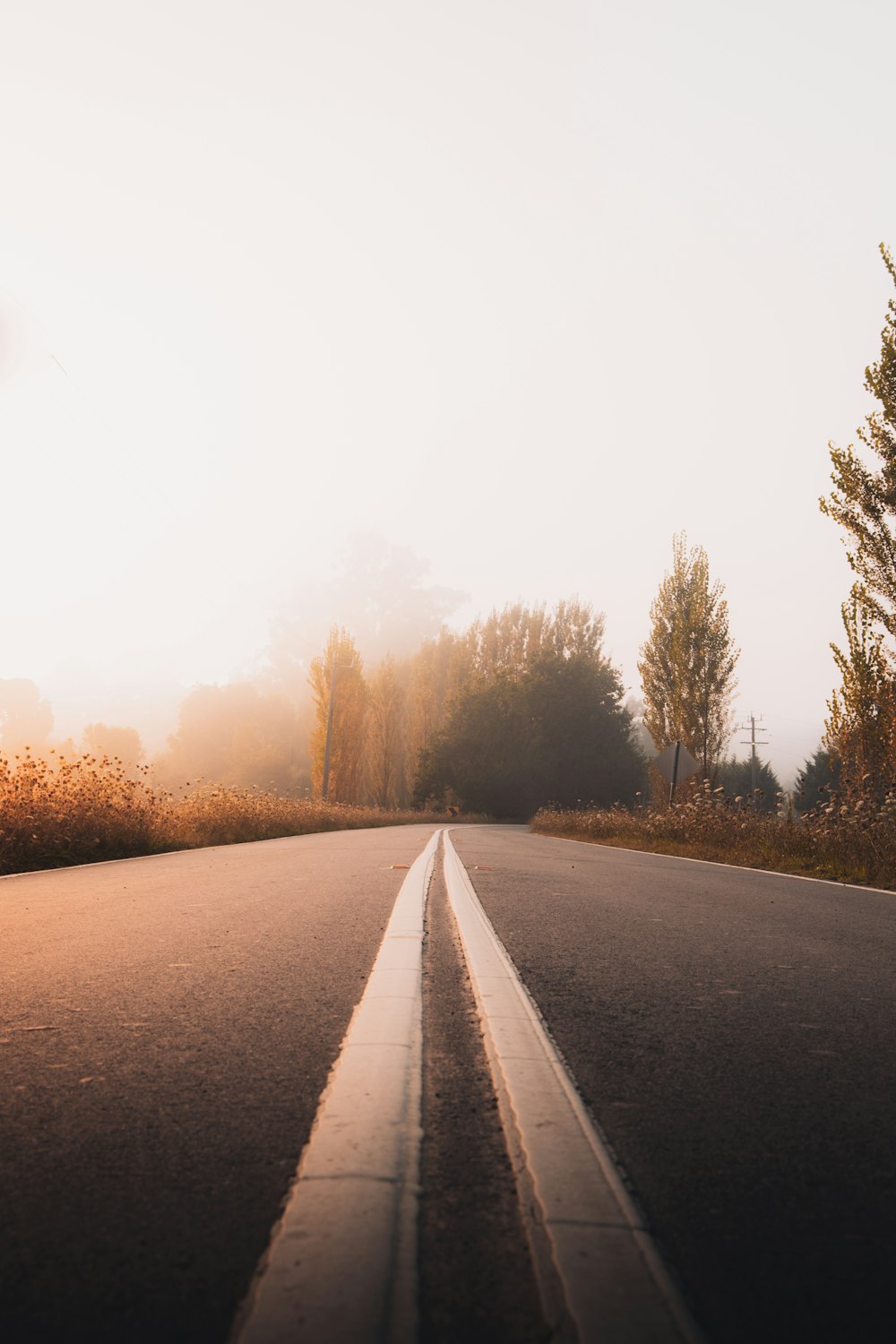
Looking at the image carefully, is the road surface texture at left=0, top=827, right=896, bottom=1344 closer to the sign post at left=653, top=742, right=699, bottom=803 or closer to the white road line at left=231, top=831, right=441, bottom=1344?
the white road line at left=231, top=831, right=441, bottom=1344

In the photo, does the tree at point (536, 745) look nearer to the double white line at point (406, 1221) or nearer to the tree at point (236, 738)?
the tree at point (236, 738)

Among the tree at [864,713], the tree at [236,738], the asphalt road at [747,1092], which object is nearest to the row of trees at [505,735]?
the tree at [236,738]

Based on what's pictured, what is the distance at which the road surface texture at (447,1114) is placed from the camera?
1231 mm

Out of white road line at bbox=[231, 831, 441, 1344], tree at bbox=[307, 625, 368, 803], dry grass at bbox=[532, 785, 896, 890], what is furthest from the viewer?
tree at bbox=[307, 625, 368, 803]

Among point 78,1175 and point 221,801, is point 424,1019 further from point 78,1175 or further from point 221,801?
point 221,801

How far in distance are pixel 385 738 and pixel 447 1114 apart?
54.1 m

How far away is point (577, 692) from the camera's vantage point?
2314 inches

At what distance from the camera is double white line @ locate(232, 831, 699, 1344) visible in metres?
1.13

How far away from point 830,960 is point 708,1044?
6.12ft

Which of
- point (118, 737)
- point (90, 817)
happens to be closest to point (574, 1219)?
point (90, 817)

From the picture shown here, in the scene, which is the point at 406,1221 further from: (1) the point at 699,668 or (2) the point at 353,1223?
(1) the point at 699,668

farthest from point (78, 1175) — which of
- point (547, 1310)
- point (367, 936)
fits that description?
point (367, 936)

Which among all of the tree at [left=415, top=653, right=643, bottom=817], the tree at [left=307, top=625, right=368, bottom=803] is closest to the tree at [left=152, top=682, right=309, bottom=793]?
the tree at [left=415, top=653, right=643, bottom=817]

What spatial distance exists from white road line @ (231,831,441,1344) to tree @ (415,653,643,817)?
173 ft
